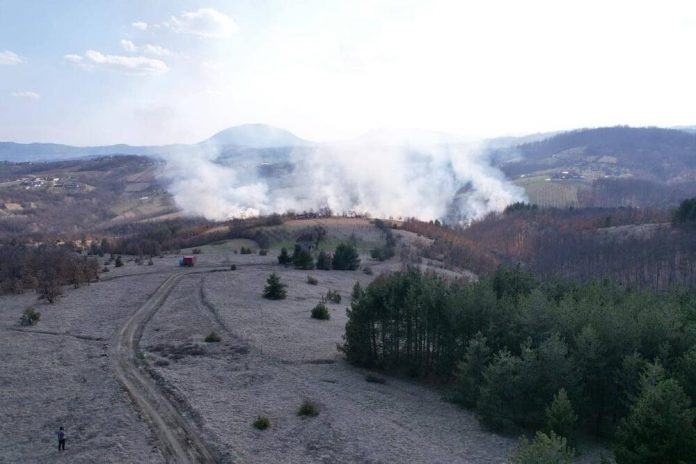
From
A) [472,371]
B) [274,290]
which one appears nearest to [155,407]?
[472,371]

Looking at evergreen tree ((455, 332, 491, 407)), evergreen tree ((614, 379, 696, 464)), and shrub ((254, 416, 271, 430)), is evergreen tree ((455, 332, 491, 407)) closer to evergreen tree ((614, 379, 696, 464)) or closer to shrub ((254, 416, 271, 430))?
evergreen tree ((614, 379, 696, 464))

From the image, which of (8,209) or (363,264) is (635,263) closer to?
(363,264)

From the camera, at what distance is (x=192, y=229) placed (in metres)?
141

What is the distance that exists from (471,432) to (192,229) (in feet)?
→ 402

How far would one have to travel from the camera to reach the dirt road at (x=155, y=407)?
24.4 meters

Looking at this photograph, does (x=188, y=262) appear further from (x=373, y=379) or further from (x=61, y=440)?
(x=61, y=440)

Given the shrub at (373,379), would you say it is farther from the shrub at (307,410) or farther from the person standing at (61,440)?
the person standing at (61,440)

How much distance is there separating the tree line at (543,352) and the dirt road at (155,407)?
47.2 feet

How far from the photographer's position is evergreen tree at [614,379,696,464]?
733 inches

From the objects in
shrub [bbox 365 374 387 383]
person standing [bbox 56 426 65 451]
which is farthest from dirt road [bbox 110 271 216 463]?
shrub [bbox 365 374 387 383]

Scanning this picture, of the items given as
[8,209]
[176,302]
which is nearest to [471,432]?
A: [176,302]

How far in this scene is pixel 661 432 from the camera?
18.8 m

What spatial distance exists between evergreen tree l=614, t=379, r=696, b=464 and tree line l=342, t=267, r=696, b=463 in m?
0.04

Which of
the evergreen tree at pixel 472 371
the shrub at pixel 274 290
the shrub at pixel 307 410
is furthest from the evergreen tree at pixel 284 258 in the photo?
the shrub at pixel 307 410
